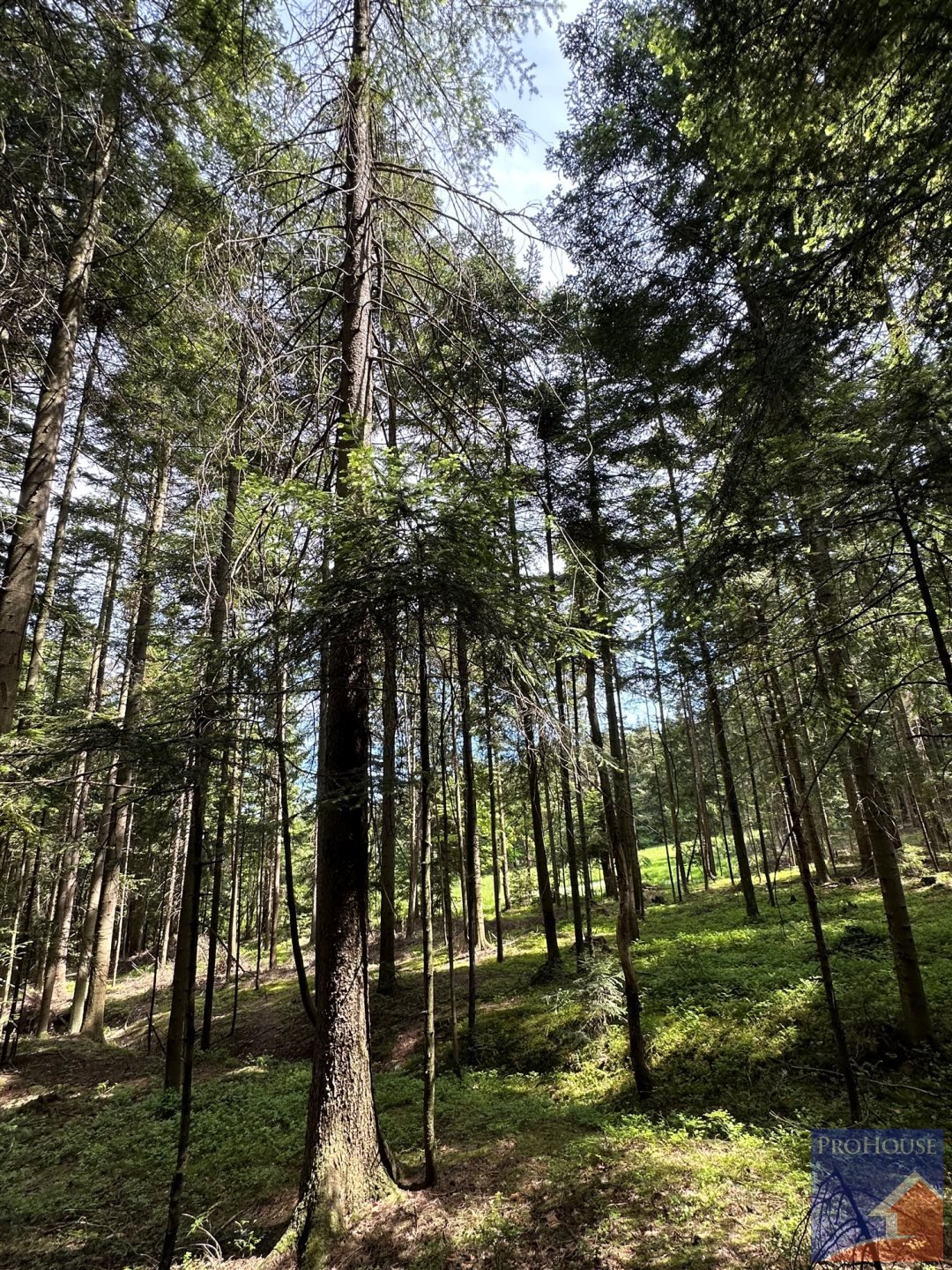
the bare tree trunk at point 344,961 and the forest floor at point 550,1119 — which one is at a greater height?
the bare tree trunk at point 344,961

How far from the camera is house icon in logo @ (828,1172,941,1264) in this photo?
3.35m

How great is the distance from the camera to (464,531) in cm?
422

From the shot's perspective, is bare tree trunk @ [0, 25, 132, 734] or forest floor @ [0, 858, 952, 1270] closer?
forest floor @ [0, 858, 952, 1270]

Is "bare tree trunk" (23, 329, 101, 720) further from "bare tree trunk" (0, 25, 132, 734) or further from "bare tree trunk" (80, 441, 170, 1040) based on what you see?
"bare tree trunk" (0, 25, 132, 734)

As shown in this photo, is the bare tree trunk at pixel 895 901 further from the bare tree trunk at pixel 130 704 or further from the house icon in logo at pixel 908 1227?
the bare tree trunk at pixel 130 704

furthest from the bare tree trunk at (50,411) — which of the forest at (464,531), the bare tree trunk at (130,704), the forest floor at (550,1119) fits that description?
the forest floor at (550,1119)

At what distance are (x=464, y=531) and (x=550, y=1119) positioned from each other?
23.2ft

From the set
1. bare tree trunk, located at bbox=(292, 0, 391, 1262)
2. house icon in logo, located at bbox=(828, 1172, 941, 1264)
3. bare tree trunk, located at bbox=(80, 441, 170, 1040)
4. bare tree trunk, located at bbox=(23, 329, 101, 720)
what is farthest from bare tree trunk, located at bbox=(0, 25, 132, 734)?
house icon in logo, located at bbox=(828, 1172, 941, 1264)

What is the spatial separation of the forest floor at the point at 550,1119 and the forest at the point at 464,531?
0.06 metres

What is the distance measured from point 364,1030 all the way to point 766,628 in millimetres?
4965

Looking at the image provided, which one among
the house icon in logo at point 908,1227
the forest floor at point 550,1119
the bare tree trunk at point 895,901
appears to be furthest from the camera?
the bare tree trunk at point 895,901

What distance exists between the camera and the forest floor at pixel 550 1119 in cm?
442

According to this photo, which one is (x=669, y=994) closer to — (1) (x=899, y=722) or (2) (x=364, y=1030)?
(2) (x=364, y=1030)

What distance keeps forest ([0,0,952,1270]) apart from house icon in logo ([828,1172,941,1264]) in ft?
0.22
